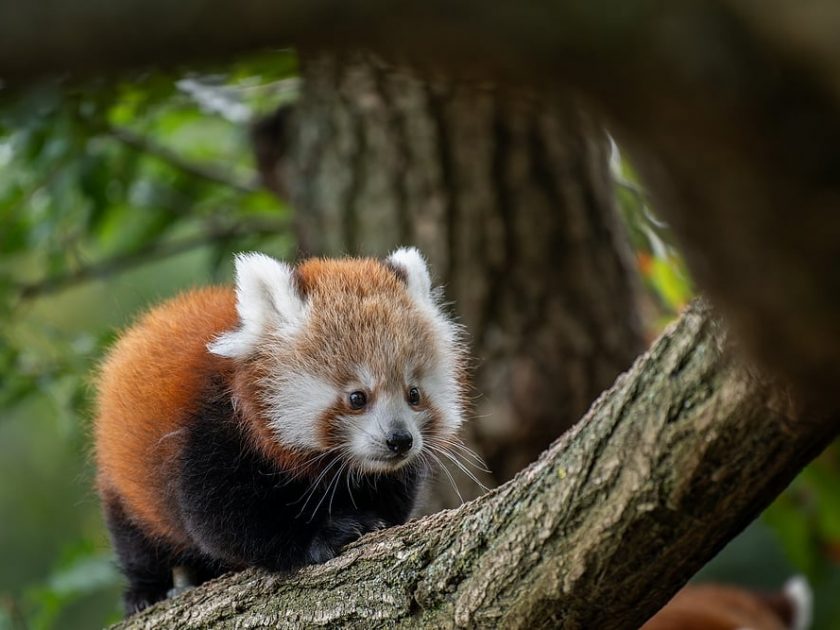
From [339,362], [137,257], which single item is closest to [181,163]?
[137,257]

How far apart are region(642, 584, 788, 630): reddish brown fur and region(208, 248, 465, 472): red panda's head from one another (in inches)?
109

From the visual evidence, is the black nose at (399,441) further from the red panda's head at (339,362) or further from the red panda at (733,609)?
the red panda at (733,609)

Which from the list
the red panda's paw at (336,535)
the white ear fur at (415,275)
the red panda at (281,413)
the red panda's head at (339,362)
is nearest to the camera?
the red panda's paw at (336,535)

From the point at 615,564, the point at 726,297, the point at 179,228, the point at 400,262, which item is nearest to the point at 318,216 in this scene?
the point at 179,228

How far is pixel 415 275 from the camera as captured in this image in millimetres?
→ 4168

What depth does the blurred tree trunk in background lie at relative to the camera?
18.3 feet

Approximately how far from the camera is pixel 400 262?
419cm

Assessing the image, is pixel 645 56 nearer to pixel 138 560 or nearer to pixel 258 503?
pixel 258 503

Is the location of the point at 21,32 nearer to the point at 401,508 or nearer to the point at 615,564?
the point at 615,564

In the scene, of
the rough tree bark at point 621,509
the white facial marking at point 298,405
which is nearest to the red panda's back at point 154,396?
the white facial marking at point 298,405

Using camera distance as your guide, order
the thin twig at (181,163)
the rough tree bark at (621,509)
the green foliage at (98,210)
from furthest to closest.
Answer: the thin twig at (181,163) < the green foliage at (98,210) < the rough tree bark at (621,509)

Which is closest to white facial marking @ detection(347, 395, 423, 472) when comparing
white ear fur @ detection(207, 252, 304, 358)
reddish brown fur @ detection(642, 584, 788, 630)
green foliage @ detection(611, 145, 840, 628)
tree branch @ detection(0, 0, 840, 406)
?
white ear fur @ detection(207, 252, 304, 358)

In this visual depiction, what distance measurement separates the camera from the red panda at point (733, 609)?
6.26 meters

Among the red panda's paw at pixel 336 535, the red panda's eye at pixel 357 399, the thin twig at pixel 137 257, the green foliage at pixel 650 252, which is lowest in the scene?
the thin twig at pixel 137 257
